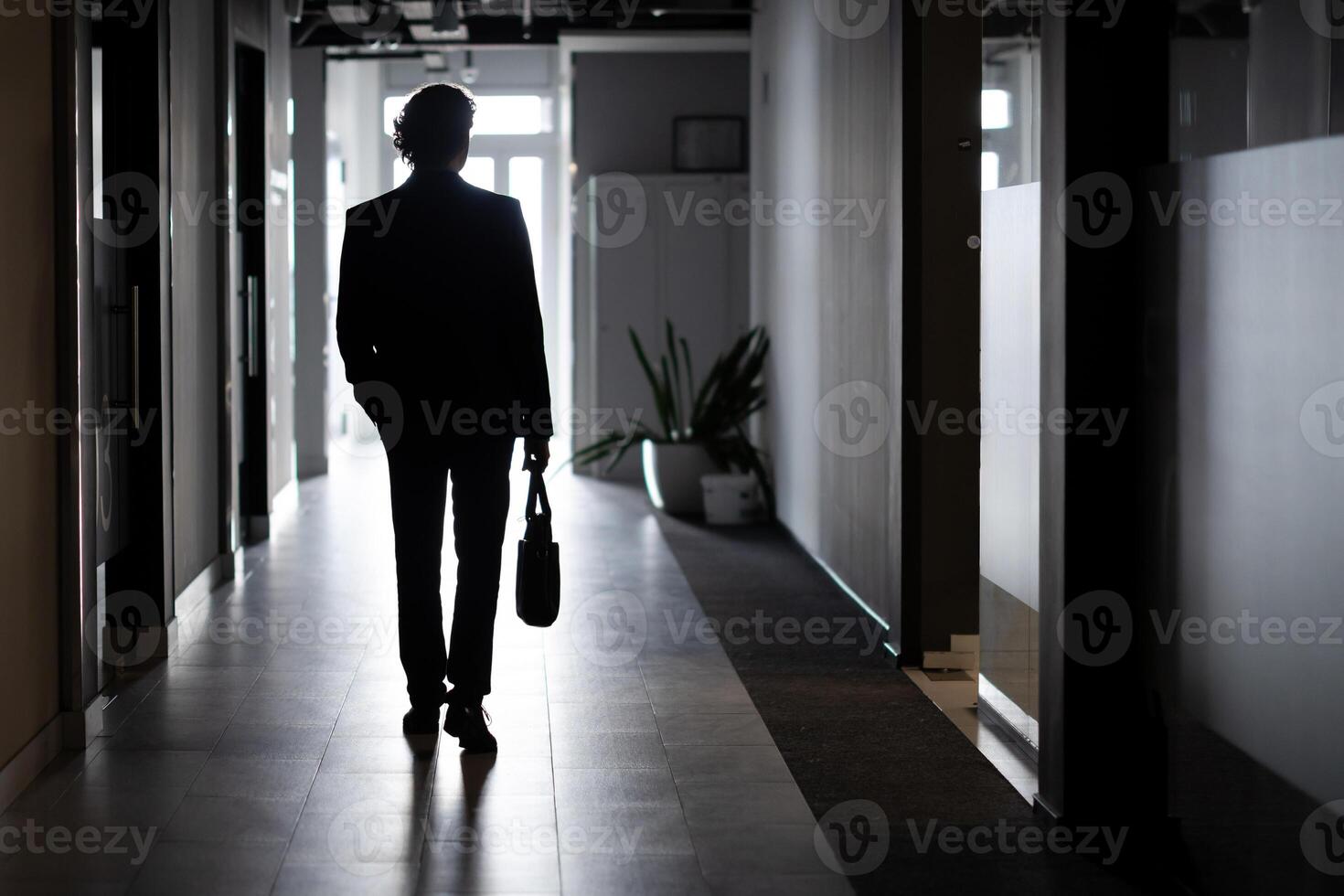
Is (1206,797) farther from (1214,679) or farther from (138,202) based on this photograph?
(138,202)

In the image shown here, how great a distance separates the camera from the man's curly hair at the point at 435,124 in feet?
10.9

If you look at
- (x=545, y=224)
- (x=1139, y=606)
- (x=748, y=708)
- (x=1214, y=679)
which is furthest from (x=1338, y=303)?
(x=545, y=224)

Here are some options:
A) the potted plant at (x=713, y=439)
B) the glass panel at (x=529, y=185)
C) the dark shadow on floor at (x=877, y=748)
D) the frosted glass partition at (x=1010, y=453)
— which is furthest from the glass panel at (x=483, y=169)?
the frosted glass partition at (x=1010, y=453)

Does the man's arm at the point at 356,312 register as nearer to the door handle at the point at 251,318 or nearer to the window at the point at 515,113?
the door handle at the point at 251,318

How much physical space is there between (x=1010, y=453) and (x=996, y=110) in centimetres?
87

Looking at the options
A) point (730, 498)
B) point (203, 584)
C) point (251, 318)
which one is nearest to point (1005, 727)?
point (203, 584)

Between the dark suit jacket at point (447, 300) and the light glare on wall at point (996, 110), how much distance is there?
122 cm

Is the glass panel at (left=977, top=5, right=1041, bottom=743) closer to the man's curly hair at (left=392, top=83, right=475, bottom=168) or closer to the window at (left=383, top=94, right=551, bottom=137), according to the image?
the man's curly hair at (left=392, top=83, right=475, bottom=168)

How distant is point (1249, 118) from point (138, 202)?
10.5ft

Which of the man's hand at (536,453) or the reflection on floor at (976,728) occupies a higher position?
the man's hand at (536,453)

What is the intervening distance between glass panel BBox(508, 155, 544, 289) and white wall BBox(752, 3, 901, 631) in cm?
483

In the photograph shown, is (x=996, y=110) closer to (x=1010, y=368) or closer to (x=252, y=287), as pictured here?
(x=1010, y=368)

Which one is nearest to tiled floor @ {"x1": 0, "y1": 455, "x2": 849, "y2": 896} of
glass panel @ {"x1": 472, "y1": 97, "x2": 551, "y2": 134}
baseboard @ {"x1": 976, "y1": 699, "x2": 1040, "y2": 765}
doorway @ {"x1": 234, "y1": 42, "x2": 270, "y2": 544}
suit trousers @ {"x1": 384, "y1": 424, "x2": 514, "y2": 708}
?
suit trousers @ {"x1": 384, "y1": 424, "x2": 514, "y2": 708}

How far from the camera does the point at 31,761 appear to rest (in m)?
3.09
